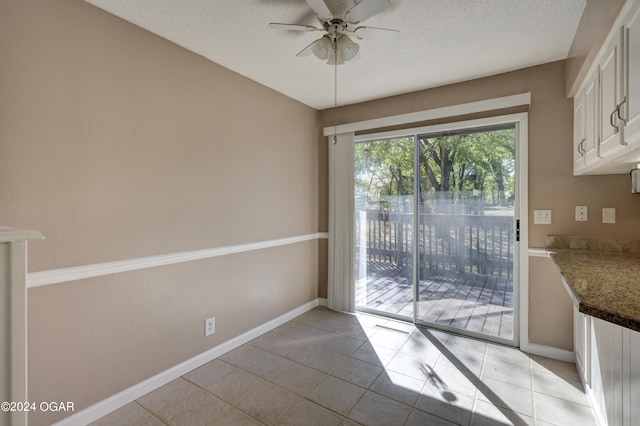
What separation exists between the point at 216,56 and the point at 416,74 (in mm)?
1737

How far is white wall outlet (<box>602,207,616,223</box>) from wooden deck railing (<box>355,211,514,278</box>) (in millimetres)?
623

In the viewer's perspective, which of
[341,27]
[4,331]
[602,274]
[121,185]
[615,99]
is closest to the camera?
[4,331]

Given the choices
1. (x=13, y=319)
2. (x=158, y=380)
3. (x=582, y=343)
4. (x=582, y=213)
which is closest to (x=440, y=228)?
(x=582, y=213)

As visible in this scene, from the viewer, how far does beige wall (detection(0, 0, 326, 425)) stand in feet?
5.21

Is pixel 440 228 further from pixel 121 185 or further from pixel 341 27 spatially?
pixel 121 185

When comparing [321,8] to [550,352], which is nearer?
[321,8]

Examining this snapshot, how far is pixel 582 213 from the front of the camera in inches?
93.4

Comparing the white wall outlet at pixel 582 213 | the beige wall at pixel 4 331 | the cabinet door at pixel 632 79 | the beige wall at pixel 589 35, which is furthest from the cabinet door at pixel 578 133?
the beige wall at pixel 4 331

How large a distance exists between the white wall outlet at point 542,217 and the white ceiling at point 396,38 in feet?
4.11

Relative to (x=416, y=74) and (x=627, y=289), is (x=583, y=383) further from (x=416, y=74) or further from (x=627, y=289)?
(x=416, y=74)

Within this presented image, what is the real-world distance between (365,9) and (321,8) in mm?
231

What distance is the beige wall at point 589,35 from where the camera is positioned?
139 centimetres

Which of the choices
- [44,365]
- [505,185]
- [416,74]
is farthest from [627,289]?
[44,365]

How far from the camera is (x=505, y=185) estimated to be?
9.14 ft
